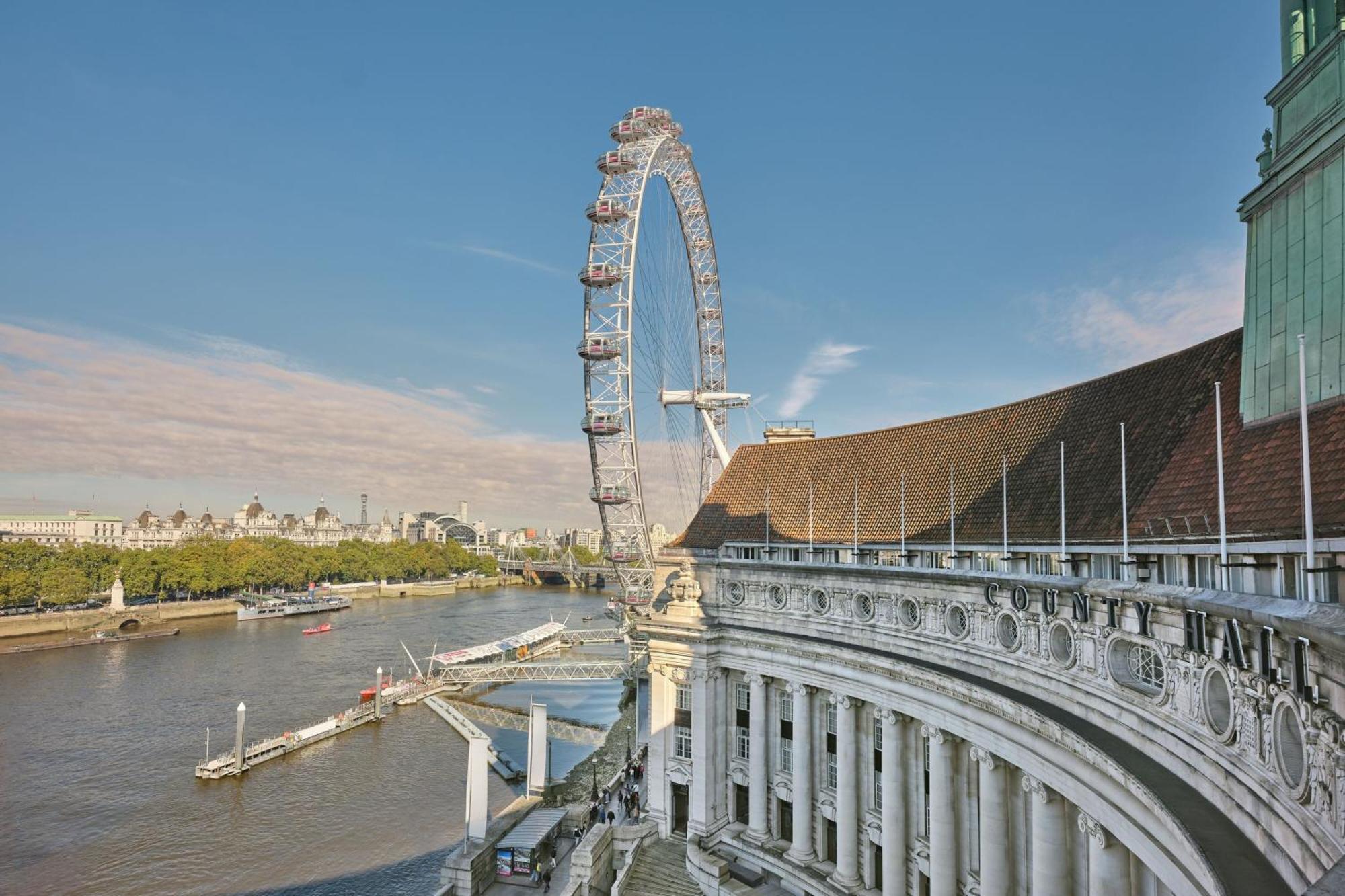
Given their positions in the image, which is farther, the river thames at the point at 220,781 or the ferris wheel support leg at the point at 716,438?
the ferris wheel support leg at the point at 716,438

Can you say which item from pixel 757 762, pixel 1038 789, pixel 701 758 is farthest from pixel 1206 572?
pixel 701 758

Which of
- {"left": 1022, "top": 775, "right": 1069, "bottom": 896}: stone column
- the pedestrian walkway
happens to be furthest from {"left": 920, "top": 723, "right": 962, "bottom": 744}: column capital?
the pedestrian walkway

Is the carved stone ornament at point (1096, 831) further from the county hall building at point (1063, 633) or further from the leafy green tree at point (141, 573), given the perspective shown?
the leafy green tree at point (141, 573)

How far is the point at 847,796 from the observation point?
99.6 ft

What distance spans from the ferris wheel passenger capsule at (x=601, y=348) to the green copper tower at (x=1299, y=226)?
4991cm

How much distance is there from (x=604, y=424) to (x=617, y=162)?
21349mm

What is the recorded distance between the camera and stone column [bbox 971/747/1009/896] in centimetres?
2220

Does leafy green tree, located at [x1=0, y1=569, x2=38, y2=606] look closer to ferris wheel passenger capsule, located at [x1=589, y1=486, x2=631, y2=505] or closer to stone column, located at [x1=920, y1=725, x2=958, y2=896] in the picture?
ferris wheel passenger capsule, located at [x1=589, y1=486, x2=631, y2=505]

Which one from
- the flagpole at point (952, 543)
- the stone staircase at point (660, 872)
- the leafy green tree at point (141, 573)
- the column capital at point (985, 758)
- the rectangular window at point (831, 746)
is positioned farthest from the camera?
the leafy green tree at point (141, 573)

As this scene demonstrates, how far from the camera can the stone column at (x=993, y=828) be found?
2220 centimetres

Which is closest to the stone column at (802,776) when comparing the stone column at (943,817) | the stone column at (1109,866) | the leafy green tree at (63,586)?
the stone column at (943,817)

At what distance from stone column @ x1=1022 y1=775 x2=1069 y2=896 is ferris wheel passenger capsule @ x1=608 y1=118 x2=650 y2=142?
59.1 metres

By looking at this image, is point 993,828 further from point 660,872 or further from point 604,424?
point 604,424

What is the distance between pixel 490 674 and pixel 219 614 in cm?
7716
